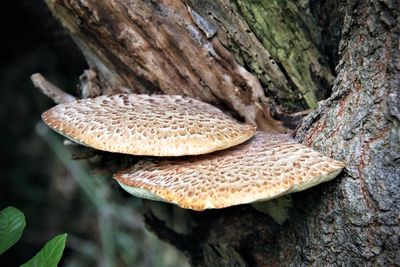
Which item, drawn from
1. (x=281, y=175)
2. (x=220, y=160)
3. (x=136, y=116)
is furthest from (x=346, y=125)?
(x=136, y=116)

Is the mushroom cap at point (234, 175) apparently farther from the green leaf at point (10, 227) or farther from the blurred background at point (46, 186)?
the blurred background at point (46, 186)

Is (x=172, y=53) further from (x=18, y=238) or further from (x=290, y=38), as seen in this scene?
(x=18, y=238)

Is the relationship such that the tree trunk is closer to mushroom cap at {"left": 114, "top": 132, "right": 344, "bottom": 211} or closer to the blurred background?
mushroom cap at {"left": 114, "top": 132, "right": 344, "bottom": 211}

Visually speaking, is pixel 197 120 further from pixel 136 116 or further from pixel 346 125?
pixel 346 125

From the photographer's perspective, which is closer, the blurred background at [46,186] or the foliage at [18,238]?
the foliage at [18,238]

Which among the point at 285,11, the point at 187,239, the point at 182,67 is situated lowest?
the point at 187,239

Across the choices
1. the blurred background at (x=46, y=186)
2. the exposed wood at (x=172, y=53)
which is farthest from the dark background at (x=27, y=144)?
the exposed wood at (x=172, y=53)

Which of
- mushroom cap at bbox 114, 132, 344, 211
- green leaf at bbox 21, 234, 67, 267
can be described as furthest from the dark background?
green leaf at bbox 21, 234, 67, 267
